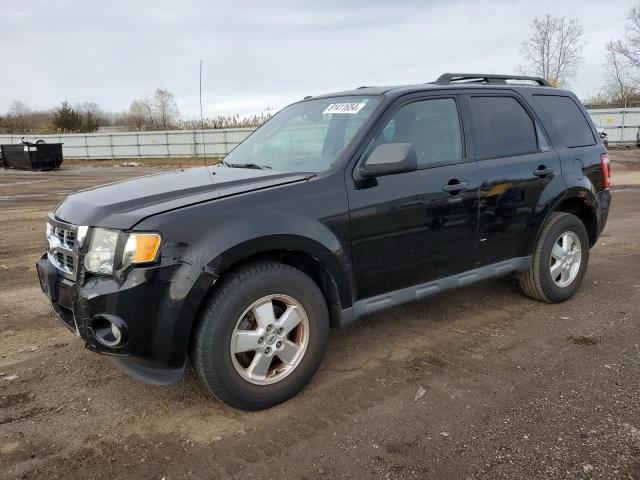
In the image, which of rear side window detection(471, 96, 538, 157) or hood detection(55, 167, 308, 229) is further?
rear side window detection(471, 96, 538, 157)

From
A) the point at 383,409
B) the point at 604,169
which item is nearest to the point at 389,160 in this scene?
the point at 383,409

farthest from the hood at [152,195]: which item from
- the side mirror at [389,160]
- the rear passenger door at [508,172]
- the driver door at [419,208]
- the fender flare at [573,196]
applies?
the fender flare at [573,196]

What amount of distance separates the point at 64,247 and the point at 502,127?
11.0 ft

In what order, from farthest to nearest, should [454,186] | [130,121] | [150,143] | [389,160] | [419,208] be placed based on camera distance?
[130,121], [150,143], [454,186], [419,208], [389,160]

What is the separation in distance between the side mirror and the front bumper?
1.35 m

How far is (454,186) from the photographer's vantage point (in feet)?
11.8

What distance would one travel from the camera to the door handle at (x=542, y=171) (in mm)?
4147

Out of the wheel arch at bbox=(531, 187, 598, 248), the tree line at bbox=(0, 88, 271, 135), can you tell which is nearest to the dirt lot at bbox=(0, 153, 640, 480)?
the wheel arch at bbox=(531, 187, 598, 248)

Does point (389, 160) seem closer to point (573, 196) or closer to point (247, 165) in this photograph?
point (247, 165)

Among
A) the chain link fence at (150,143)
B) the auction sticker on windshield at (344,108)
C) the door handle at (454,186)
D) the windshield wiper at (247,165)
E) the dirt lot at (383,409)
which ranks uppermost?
the chain link fence at (150,143)

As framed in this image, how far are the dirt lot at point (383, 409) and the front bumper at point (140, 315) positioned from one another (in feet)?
1.40

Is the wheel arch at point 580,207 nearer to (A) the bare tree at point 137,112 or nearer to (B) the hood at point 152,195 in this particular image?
(B) the hood at point 152,195

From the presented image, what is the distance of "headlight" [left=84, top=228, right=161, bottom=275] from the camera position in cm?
252

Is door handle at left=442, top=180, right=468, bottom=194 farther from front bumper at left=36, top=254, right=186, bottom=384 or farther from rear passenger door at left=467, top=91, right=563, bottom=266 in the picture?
front bumper at left=36, top=254, right=186, bottom=384
